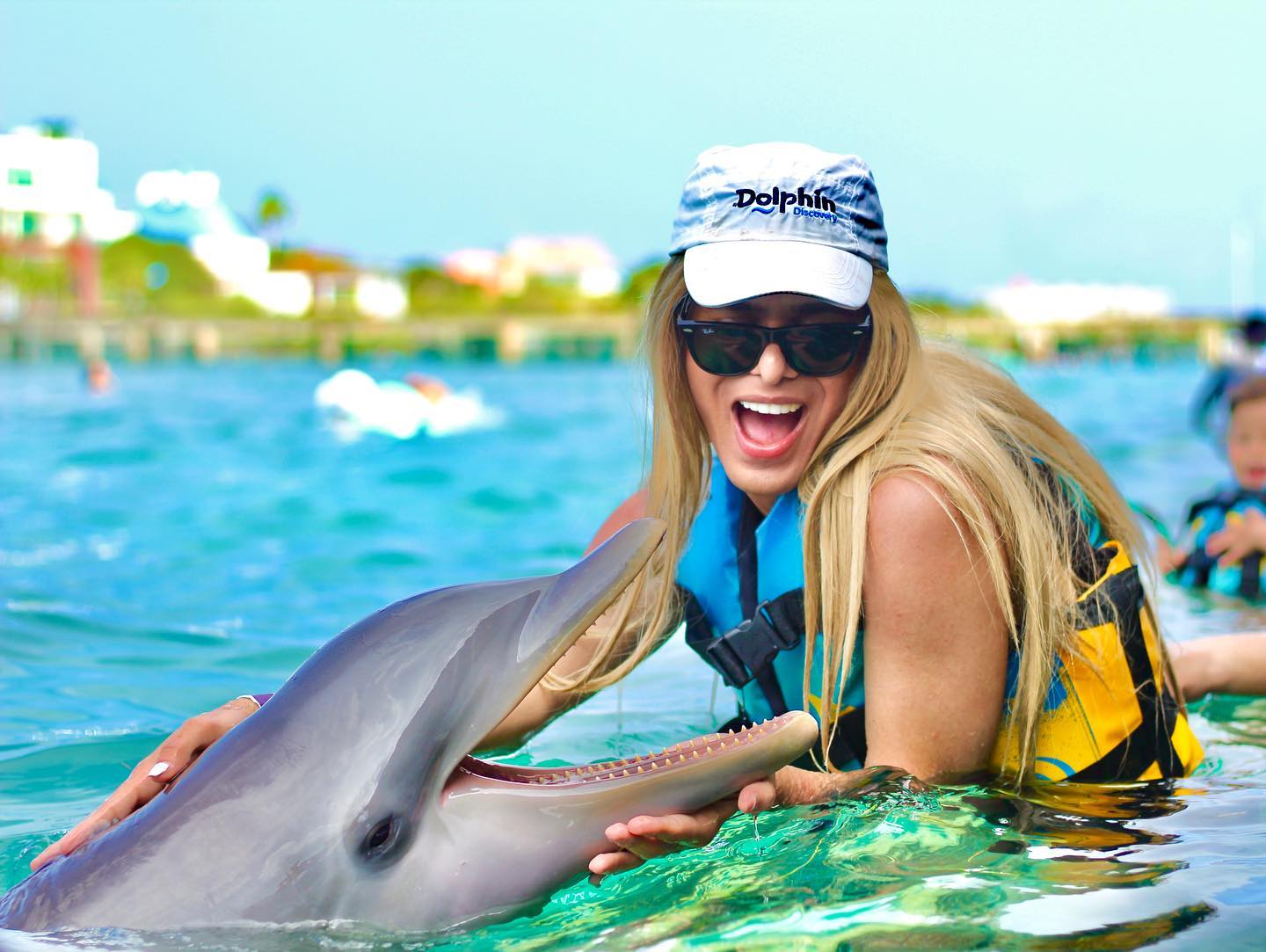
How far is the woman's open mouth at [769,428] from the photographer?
296cm

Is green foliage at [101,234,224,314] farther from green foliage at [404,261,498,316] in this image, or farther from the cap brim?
the cap brim

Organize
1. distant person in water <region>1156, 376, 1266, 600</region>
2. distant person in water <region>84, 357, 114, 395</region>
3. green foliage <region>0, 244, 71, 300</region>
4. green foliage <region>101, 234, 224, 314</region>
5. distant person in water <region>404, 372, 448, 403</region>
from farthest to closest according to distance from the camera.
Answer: green foliage <region>101, 234, 224, 314</region>, green foliage <region>0, 244, 71, 300</region>, distant person in water <region>84, 357, 114, 395</region>, distant person in water <region>404, 372, 448, 403</region>, distant person in water <region>1156, 376, 1266, 600</region>

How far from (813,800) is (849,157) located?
1343mm

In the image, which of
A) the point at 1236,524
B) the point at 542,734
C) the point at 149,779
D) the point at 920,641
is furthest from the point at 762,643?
the point at 1236,524

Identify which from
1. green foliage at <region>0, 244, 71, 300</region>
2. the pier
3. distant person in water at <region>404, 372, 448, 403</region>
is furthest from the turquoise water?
green foliage at <region>0, 244, 71, 300</region>

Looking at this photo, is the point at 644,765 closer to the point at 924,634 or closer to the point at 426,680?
the point at 426,680

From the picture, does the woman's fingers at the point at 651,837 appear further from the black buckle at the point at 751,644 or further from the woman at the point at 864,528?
the black buckle at the point at 751,644

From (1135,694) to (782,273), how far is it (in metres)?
1.27

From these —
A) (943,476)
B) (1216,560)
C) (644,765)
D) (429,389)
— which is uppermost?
(943,476)

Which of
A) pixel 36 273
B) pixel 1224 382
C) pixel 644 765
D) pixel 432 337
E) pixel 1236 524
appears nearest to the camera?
pixel 644 765

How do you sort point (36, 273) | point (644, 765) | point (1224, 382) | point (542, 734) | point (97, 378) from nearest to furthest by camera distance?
1. point (644, 765)
2. point (542, 734)
3. point (1224, 382)
4. point (97, 378)
5. point (36, 273)

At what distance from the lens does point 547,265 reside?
419 ft

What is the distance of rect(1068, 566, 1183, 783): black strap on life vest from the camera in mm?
3102

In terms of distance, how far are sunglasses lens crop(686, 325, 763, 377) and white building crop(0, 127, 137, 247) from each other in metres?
93.7
